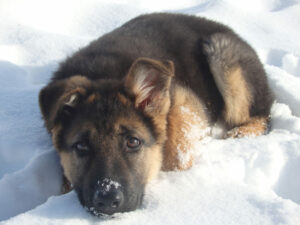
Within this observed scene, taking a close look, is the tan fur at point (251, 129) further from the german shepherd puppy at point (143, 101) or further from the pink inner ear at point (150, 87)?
the pink inner ear at point (150, 87)

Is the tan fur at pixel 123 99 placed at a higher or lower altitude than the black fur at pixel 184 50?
higher

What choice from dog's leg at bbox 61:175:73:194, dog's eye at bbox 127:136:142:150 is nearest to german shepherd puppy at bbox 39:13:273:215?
dog's eye at bbox 127:136:142:150

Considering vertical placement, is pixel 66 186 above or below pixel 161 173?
below

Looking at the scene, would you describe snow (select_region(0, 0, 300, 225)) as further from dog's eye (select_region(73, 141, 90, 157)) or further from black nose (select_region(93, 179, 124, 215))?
dog's eye (select_region(73, 141, 90, 157))

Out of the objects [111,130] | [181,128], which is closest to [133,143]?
[111,130]

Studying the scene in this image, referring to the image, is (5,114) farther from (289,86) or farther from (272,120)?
(289,86)

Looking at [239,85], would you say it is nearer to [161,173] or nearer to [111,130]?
[161,173]

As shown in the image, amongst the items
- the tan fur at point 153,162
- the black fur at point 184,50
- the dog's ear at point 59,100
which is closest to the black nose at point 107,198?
the tan fur at point 153,162
